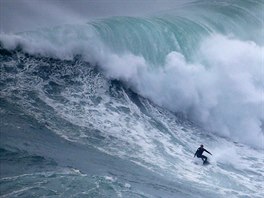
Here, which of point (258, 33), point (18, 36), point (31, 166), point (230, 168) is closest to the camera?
point (31, 166)

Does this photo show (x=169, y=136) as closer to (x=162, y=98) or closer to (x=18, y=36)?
(x=162, y=98)

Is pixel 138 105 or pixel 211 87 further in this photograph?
pixel 211 87

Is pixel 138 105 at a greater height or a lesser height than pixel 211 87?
lesser

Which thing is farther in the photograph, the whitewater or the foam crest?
the foam crest

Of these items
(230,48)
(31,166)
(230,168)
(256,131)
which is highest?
(230,48)

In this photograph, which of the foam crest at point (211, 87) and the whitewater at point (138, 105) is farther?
the foam crest at point (211, 87)

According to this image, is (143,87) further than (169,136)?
Yes

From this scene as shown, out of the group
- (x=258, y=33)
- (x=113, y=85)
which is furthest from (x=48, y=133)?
(x=258, y=33)

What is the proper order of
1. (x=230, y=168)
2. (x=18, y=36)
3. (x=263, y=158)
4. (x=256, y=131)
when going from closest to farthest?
1. (x=230, y=168)
2. (x=263, y=158)
3. (x=256, y=131)
4. (x=18, y=36)
